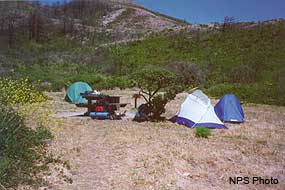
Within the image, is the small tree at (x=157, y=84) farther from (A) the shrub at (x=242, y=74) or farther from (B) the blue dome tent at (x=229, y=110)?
(A) the shrub at (x=242, y=74)

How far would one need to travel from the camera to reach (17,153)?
27.2 feet

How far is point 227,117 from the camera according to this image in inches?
616

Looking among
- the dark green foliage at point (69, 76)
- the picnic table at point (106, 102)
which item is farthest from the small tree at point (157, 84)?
the dark green foliage at point (69, 76)

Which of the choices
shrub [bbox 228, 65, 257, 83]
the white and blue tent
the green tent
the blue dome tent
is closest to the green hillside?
shrub [bbox 228, 65, 257, 83]

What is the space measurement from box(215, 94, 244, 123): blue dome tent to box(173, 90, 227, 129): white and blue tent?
1264mm

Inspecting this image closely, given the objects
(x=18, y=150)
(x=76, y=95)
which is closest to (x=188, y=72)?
(x=76, y=95)

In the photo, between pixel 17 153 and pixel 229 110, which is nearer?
pixel 17 153

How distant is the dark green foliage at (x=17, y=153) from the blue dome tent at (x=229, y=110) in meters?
8.06

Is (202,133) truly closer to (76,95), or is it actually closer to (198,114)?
(198,114)

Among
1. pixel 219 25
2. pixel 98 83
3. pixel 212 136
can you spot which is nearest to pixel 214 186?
pixel 212 136

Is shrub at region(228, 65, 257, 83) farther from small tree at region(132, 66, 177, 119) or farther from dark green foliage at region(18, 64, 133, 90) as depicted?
small tree at region(132, 66, 177, 119)

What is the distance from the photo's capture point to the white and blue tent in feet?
46.6

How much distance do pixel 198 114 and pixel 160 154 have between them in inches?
174

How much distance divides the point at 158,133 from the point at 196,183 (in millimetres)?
4487
